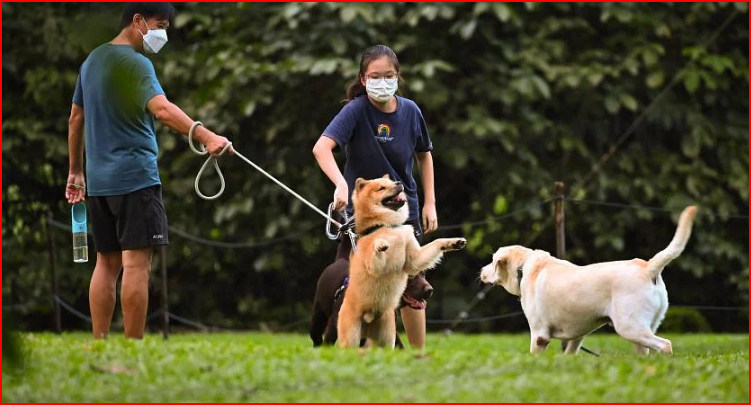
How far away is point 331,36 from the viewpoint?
485 inches

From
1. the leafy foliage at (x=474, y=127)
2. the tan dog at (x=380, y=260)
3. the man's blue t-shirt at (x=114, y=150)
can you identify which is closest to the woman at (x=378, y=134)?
the tan dog at (x=380, y=260)

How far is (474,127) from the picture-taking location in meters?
12.3

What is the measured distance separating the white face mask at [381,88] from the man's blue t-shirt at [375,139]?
0.06 metres

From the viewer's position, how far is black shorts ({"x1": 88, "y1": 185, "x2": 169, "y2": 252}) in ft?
18.4

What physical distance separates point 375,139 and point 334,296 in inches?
32.6

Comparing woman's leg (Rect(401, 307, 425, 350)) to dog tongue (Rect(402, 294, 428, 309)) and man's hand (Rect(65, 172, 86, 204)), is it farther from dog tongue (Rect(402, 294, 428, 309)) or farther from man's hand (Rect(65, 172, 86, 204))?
man's hand (Rect(65, 172, 86, 204))

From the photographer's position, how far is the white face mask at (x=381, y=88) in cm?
617

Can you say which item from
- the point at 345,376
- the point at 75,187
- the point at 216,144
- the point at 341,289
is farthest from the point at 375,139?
the point at 345,376

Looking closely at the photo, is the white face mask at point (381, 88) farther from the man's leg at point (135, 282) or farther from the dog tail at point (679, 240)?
the dog tail at point (679, 240)

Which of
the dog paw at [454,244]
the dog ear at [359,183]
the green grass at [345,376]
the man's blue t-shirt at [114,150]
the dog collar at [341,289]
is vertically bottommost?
the green grass at [345,376]

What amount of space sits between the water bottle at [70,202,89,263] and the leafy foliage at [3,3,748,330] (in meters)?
6.00

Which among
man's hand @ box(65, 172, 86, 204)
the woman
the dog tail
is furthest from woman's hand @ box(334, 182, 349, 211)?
the dog tail

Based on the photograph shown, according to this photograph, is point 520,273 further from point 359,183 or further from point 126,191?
point 126,191

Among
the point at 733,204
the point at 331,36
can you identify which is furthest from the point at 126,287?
the point at 733,204
